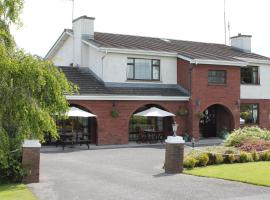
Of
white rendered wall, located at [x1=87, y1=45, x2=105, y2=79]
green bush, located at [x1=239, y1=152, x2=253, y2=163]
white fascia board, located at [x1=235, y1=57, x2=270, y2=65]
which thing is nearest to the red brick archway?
white rendered wall, located at [x1=87, y1=45, x2=105, y2=79]

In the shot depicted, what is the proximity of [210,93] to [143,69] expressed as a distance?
4.44m

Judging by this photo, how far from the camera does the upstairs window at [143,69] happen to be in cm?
3003

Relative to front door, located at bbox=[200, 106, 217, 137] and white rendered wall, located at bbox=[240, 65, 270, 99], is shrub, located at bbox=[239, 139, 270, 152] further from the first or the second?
white rendered wall, located at bbox=[240, 65, 270, 99]

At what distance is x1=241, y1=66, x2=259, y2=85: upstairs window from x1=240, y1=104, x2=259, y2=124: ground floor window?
169 cm

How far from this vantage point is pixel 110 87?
28781mm

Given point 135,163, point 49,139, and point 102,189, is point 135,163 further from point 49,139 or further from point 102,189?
point 49,139

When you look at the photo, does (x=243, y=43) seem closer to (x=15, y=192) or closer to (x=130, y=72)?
(x=130, y=72)

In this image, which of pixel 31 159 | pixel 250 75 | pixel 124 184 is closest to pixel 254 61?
pixel 250 75

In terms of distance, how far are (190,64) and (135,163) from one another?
12694 millimetres

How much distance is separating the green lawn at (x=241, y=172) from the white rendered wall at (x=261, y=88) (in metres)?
16.7

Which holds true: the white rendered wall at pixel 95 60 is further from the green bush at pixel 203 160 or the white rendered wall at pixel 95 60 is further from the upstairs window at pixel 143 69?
the green bush at pixel 203 160

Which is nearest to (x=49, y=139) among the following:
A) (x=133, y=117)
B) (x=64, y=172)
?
(x=133, y=117)

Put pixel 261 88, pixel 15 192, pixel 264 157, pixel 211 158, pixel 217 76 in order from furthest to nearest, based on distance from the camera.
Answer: pixel 261 88 → pixel 217 76 → pixel 264 157 → pixel 211 158 → pixel 15 192

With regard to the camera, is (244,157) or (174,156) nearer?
(174,156)
